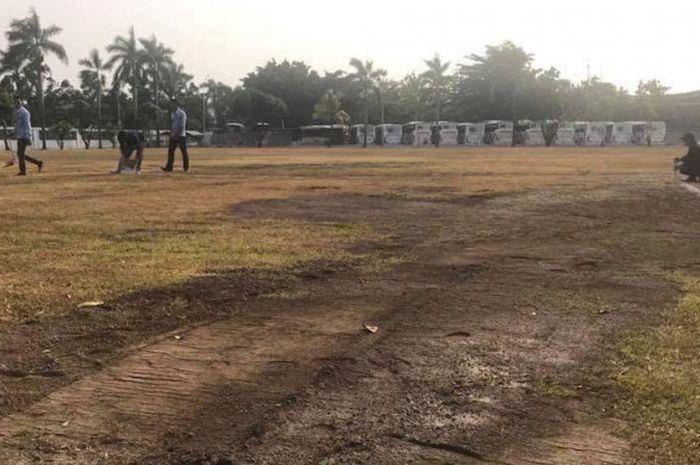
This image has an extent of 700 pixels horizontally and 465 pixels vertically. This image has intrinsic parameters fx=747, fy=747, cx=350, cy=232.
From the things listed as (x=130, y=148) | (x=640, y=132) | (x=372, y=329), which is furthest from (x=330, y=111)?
(x=372, y=329)

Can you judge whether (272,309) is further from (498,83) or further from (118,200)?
(498,83)

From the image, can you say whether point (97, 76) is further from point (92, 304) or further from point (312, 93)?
point (92, 304)

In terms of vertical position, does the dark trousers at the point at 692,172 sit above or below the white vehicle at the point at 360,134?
below

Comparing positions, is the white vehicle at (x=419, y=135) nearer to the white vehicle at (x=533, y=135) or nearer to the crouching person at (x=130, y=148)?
the white vehicle at (x=533, y=135)

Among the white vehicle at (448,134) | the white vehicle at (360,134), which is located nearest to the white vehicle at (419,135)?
the white vehicle at (448,134)

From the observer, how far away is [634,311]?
Result: 528 cm

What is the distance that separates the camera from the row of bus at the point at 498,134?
8075 centimetres

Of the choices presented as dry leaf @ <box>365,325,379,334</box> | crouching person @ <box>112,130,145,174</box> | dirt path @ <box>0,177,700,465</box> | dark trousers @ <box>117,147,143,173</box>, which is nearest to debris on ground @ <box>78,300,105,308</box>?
dirt path @ <box>0,177,700,465</box>

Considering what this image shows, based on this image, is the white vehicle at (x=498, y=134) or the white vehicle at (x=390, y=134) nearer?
the white vehicle at (x=498, y=134)

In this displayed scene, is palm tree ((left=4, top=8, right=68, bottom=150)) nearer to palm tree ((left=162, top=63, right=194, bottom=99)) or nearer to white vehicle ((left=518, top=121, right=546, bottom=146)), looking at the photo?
palm tree ((left=162, top=63, right=194, bottom=99))

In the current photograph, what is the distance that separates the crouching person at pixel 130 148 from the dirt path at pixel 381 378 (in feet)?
47.3

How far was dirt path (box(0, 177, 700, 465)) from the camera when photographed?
10.0ft

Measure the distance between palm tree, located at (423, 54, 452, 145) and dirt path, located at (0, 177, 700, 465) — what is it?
9613 cm

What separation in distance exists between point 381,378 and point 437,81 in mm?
101448
